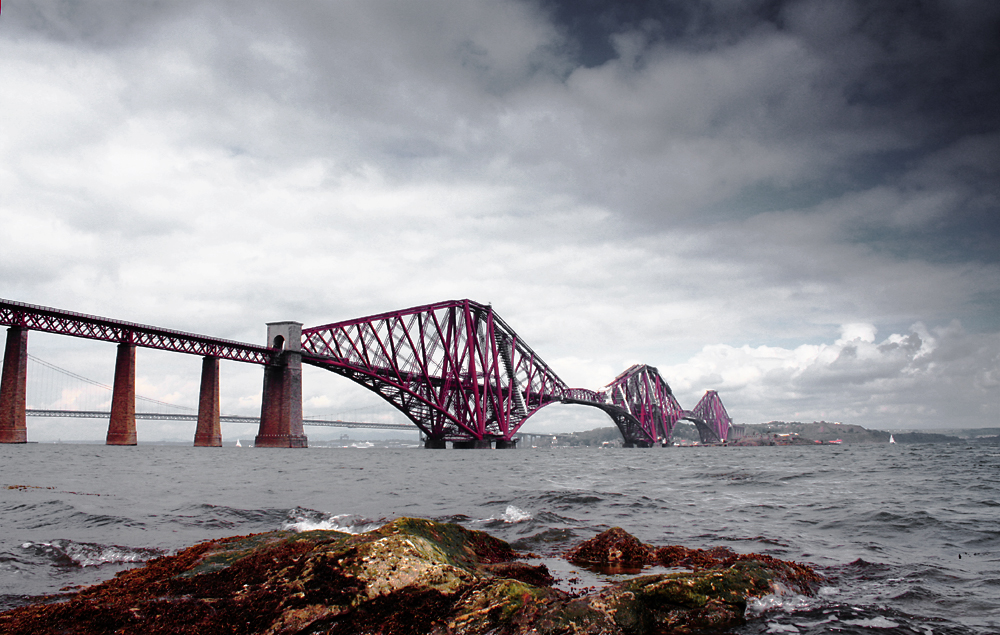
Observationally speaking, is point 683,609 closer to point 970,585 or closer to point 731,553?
point 731,553

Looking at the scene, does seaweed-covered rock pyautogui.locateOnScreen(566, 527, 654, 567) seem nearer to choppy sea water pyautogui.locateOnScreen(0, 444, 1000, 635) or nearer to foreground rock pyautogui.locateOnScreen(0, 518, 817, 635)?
choppy sea water pyautogui.locateOnScreen(0, 444, 1000, 635)

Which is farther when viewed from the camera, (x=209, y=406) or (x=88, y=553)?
(x=209, y=406)

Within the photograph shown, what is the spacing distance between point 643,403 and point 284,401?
92.2 m

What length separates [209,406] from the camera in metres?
47.5

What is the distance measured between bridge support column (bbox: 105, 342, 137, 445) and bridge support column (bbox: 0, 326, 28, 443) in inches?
217

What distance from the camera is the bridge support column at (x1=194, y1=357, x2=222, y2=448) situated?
1879 inches

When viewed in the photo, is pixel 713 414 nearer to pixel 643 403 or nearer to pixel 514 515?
pixel 643 403

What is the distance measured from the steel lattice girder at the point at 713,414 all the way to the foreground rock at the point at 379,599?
17342 centimetres

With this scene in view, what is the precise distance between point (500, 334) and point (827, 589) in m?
80.0

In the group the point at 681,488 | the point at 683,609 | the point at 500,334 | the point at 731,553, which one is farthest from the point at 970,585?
the point at 500,334

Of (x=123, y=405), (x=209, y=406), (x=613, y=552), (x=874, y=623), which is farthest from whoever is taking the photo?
(x=209, y=406)

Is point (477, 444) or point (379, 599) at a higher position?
point (379, 599)

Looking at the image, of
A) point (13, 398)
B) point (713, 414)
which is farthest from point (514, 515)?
point (713, 414)

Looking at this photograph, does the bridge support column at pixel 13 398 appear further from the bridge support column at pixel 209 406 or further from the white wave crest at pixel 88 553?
the white wave crest at pixel 88 553
